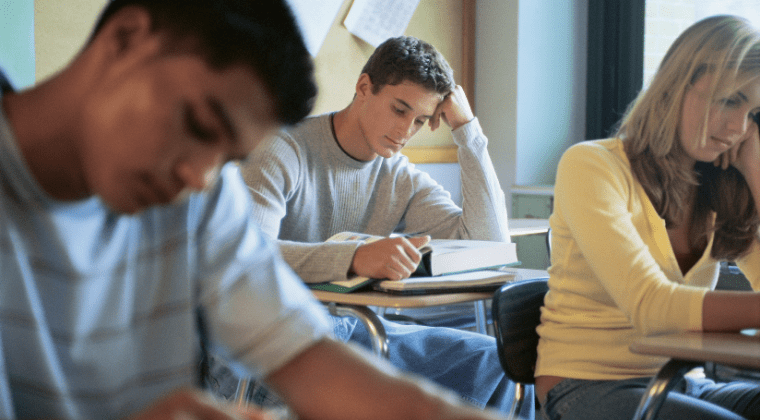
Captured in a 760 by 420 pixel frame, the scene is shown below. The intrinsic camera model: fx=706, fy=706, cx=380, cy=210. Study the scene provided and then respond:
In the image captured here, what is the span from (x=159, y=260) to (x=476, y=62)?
12.5 feet

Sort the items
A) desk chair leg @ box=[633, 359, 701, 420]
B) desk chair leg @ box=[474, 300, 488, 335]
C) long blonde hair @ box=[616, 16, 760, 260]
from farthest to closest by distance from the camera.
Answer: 1. desk chair leg @ box=[474, 300, 488, 335]
2. long blonde hair @ box=[616, 16, 760, 260]
3. desk chair leg @ box=[633, 359, 701, 420]

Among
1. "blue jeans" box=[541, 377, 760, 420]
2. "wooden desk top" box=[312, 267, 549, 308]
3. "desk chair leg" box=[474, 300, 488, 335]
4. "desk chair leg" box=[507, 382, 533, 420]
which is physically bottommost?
"desk chair leg" box=[474, 300, 488, 335]

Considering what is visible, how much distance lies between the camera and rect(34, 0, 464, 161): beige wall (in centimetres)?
277

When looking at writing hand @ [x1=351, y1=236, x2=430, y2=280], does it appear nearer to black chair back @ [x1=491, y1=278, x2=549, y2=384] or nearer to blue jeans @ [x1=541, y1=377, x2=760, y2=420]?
black chair back @ [x1=491, y1=278, x2=549, y2=384]

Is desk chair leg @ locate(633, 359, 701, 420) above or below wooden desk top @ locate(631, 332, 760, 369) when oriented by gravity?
below

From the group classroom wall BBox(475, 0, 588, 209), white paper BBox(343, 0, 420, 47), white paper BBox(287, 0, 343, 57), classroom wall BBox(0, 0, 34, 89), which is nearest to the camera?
classroom wall BBox(0, 0, 34, 89)

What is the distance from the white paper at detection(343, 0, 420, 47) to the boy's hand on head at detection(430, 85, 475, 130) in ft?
5.16


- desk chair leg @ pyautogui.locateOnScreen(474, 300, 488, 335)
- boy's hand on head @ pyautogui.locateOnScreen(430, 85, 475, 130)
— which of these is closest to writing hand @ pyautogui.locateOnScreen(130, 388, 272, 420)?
boy's hand on head @ pyautogui.locateOnScreen(430, 85, 475, 130)

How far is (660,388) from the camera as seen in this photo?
115 cm

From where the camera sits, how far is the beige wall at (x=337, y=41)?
2.77 m

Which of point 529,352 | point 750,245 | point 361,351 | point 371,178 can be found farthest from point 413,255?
point 361,351

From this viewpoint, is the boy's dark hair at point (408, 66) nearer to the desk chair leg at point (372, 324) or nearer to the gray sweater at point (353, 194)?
the gray sweater at point (353, 194)

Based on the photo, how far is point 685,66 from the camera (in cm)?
145

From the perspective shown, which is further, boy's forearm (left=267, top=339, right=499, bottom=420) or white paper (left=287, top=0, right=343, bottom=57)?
white paper (left=287, top=0, right=343, bottom=57)
